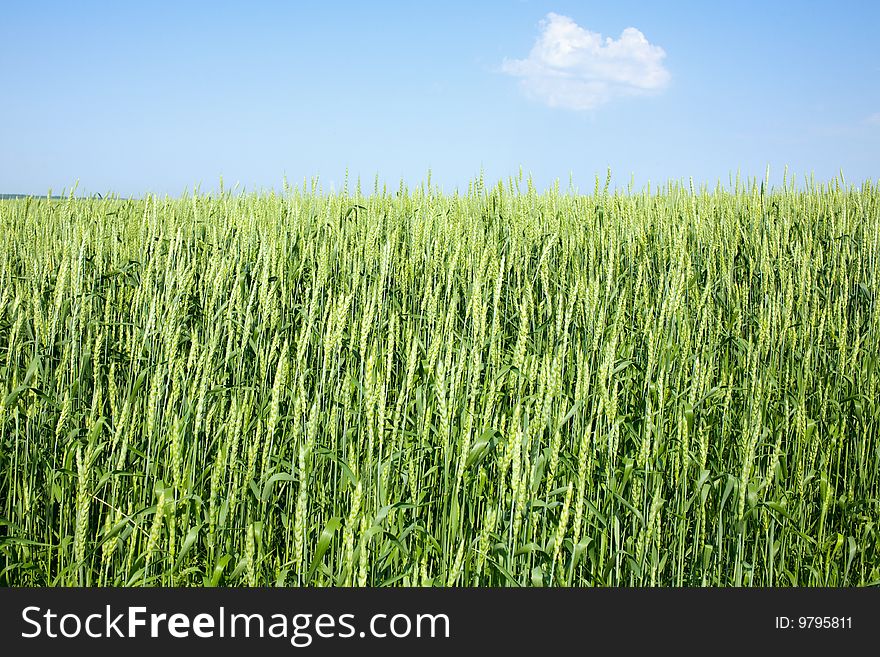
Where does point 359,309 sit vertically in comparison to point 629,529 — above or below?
above

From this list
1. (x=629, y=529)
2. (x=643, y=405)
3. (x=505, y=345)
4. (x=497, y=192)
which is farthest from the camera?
(x=497, y=192)

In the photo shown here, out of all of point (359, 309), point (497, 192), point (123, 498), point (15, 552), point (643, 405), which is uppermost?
point (497, 192)

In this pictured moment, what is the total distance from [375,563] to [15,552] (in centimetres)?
97

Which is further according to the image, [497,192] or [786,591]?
[497,192]

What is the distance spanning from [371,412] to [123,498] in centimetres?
86

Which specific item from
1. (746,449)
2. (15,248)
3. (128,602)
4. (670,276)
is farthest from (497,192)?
(128,602)

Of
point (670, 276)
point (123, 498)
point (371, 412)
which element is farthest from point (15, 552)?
point (670, 276)

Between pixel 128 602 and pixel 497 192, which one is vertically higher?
pixel 497 192

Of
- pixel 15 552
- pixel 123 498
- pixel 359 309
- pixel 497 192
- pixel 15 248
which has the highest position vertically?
pixel 497 192

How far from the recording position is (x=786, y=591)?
1509mm

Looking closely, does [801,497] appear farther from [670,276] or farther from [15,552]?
[15,552]

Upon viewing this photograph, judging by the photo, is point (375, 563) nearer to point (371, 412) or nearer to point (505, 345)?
point (371, 412)

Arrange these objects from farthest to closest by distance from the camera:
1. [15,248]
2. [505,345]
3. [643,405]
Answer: [15,248]
[505,345]
[643,405]

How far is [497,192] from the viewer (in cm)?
473
